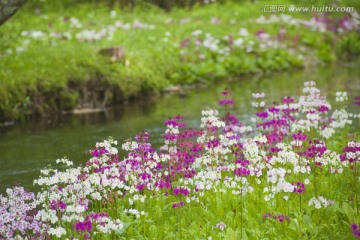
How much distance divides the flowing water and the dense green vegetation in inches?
20.1

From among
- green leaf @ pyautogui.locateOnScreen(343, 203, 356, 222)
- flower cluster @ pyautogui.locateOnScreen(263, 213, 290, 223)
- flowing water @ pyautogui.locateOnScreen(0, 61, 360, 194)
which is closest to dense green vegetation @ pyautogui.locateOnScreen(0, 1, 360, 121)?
flowing water @ pyautogui.locateOnScreen(0, 61, 360, 194)

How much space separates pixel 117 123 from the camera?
1107 cm

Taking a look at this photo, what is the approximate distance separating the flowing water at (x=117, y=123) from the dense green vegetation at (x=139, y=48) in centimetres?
51

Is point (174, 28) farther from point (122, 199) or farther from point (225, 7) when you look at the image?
point (122, 199)

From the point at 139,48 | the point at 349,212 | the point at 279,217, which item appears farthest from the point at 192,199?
the point at 139,48

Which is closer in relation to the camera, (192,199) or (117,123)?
(192,199)

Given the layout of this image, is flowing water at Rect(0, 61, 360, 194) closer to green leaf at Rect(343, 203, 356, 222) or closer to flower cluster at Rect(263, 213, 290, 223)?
flower cluster at Rect(263, 213, 290, 223)

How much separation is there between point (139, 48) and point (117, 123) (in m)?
4.66

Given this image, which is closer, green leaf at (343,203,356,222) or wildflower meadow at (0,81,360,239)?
wildflower meadow at (0,81,360,239)

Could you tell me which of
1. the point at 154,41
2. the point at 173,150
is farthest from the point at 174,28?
the point at 173,150

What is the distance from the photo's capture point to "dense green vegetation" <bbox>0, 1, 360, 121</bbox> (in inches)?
476

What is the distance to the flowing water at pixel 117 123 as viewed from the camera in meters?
8.54

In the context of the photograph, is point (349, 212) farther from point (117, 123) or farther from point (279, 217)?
point (117, 123)

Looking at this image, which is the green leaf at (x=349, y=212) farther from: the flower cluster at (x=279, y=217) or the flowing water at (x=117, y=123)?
the flowing water at (x=117, y=123)
